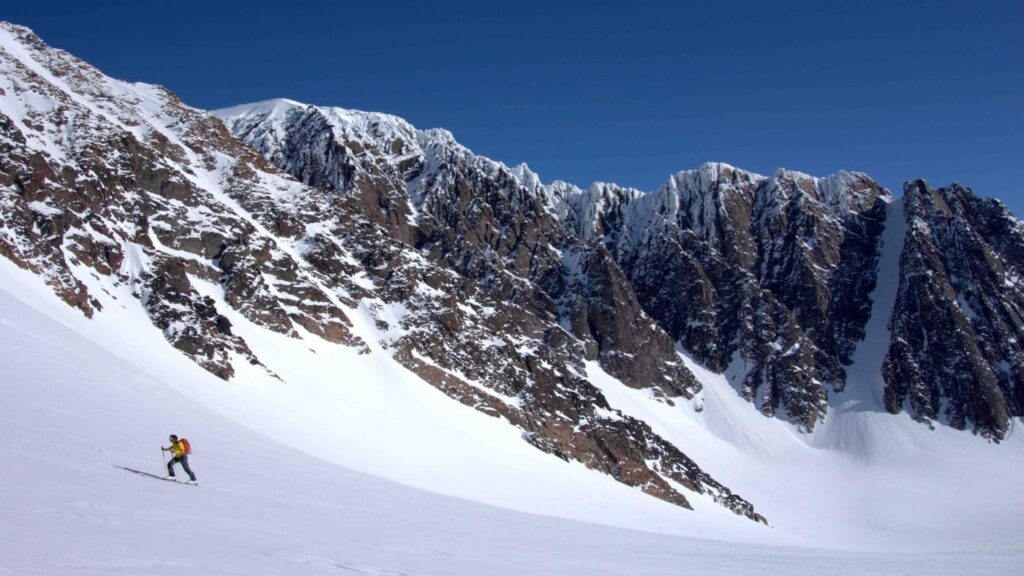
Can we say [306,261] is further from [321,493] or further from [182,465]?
[182,465]

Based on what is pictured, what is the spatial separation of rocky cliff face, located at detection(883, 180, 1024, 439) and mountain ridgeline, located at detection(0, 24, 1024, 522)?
501 mm

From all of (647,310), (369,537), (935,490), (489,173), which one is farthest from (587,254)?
(369,537)

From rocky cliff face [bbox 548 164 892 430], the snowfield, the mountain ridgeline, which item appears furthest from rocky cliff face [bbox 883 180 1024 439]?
the snowfield

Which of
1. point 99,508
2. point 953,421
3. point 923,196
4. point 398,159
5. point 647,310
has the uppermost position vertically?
point 923,196

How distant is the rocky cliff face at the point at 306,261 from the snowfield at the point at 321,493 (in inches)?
196

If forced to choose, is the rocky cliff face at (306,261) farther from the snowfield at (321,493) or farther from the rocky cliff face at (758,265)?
the rocky cliff face at (758,265)

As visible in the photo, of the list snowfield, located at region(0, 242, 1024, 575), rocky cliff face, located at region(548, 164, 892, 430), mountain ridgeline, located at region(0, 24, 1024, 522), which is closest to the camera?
snowfield, located at region(0, 242, 1024, 575)

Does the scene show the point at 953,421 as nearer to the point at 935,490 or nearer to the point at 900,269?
the point at 935,490

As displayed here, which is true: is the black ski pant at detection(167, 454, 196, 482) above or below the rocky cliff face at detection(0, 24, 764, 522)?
below

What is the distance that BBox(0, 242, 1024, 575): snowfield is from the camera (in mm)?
11961

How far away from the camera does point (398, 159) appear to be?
534ft

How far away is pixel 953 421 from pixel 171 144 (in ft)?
459

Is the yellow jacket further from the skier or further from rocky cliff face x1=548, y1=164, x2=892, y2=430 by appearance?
rocky cliff face x1=548, y1=164, x2=892, y2=430

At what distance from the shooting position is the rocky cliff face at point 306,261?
240 feet
